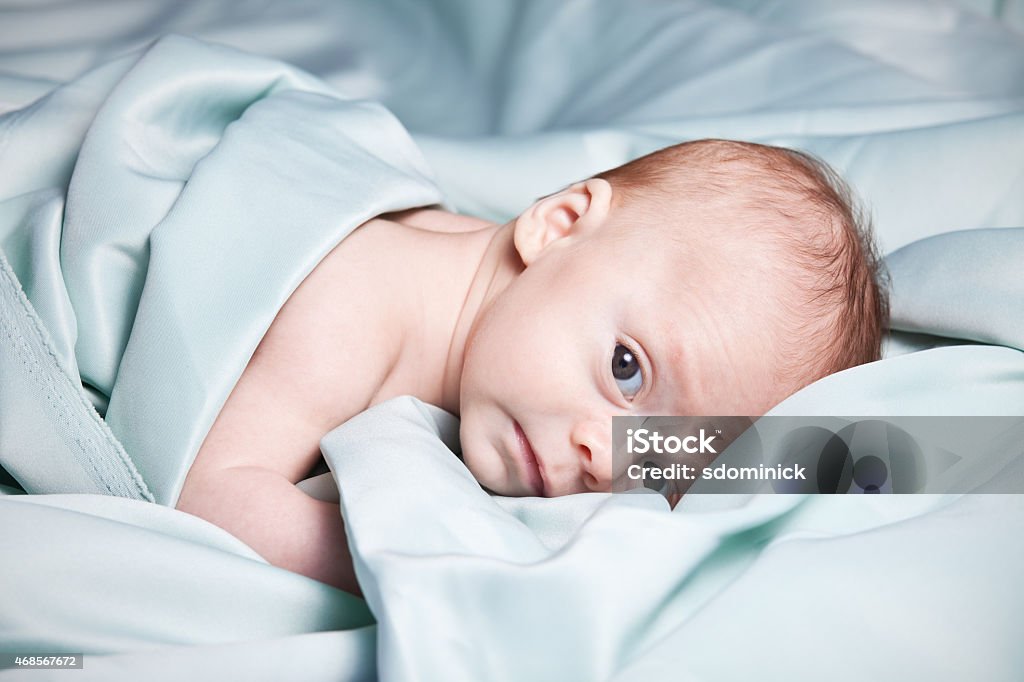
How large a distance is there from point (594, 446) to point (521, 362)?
12 cm

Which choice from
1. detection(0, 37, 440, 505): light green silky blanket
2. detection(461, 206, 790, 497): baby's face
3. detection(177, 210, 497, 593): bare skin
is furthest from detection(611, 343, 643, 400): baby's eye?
detection(0, 37, 440, 505): light green silky blanket

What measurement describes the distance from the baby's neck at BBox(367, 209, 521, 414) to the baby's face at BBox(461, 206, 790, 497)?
5.0 inches

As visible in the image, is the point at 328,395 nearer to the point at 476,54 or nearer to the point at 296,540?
the point at 296,540

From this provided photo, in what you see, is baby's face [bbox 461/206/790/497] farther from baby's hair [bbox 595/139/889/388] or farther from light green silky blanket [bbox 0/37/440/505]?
light green silky blanket [bbox 0/37/440/505]

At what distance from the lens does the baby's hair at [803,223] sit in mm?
979

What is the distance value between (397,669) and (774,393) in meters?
0.49

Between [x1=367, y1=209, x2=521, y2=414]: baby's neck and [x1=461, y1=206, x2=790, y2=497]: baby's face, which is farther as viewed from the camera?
[x1=367, y1=209, x2=521, y2=414]: baby's neck

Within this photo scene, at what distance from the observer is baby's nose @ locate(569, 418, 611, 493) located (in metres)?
0.93

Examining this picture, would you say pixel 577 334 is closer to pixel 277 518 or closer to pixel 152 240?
pixel 277 518

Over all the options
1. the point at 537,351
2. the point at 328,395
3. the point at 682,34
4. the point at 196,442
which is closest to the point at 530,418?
the point at 537,351

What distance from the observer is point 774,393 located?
3.17 feet

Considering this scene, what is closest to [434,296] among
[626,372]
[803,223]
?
[626,372]

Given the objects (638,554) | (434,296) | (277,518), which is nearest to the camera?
(638,554)

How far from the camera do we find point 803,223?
101 cm
